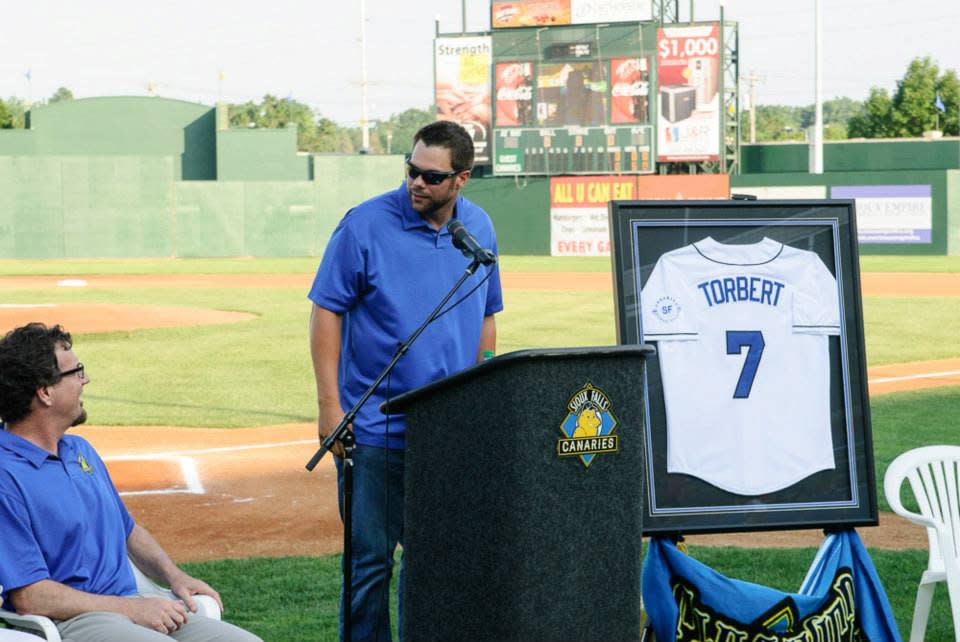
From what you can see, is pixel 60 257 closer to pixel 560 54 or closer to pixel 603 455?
pixel 560 54

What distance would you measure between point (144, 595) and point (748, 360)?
7.40 ft

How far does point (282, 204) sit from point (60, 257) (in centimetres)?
853

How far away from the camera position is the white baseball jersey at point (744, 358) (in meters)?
4.64

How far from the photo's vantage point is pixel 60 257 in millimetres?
48938

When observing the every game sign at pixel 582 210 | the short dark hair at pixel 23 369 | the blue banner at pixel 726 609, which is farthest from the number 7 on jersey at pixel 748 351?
the every game sign at pixel 582 210

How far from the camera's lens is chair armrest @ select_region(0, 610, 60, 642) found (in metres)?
3.67

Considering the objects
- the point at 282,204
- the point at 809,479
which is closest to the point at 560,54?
the point at 282,204

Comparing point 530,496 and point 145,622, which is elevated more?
point 530,496

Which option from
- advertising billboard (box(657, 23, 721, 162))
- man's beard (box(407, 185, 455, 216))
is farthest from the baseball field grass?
advertising billboard (box(657, 23, 721, 162))

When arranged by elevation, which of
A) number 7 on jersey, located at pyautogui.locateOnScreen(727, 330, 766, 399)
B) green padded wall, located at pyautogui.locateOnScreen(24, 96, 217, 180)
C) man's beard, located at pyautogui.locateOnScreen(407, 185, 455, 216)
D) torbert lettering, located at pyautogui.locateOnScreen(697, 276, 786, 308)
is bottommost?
number 7 on jersey, located at pyautogui.locateOnScreen(727, 330, 766, 399)

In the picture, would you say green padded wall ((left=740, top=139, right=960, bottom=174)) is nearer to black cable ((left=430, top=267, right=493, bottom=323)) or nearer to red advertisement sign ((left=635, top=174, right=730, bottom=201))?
red advertisement sign ((left=635, top=174, right=730, bottom=201))

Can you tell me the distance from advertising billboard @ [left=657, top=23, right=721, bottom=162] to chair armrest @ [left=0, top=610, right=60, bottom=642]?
147 ft

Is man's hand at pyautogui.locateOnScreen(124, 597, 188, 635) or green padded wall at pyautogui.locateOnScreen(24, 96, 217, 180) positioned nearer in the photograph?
man's hand at pyautogui.locateOnScreen(124, 597, 188, 635)

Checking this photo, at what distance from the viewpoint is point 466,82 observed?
163ft
